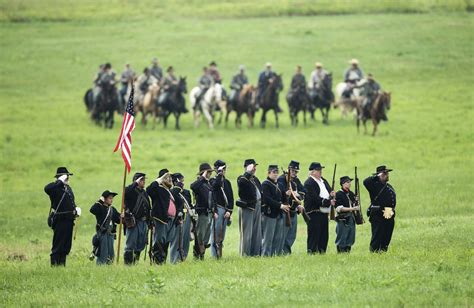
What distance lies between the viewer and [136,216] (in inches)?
881

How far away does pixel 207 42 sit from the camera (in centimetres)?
6588

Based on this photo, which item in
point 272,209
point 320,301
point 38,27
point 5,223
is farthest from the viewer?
point 38,27

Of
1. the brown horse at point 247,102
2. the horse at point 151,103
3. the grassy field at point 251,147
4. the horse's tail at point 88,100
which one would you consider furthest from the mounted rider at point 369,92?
the horse's tail at point 88,100

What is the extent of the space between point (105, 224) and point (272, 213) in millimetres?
3198

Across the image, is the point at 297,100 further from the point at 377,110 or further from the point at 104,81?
the point at 104,81

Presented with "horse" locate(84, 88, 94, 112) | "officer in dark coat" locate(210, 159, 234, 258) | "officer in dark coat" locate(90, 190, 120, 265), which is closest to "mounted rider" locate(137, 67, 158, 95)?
"horse" locate(84, 88, 94, 112)

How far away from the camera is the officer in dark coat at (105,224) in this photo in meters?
22.3

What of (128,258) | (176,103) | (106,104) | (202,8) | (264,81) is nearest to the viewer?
(128,258)

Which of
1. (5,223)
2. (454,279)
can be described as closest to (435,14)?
(5,223)

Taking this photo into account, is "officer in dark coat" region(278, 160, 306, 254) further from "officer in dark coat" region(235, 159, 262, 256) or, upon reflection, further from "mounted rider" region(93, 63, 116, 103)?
"mounted rider" region(93, 63, 116, 103)

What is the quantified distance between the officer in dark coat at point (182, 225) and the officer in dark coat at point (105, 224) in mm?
1158

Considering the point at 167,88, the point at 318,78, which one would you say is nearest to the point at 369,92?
the point at 318,78

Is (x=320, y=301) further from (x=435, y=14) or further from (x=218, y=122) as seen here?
(x=435, y=14)

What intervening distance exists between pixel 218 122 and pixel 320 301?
3213cm
